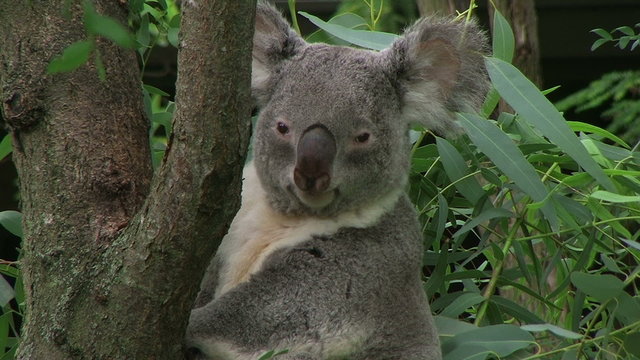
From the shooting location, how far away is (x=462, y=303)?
2564 millimetres

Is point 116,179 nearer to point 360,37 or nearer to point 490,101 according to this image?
point 360,37

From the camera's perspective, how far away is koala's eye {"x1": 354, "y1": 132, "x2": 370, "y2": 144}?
231 cm

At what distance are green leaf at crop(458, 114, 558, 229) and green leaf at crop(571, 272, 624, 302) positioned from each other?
0.20 m

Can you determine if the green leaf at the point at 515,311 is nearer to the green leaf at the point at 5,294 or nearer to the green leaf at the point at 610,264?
the green leaf at the point at 610,264

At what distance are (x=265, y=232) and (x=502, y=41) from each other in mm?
966

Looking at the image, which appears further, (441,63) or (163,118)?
(163,118)

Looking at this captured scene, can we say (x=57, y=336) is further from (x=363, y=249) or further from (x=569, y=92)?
(x=569, y=92)

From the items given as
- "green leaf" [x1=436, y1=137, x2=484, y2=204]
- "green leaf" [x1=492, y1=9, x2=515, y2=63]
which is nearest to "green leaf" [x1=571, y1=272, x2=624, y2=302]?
"green leaf" [x1=436, y1=137, x2=484, y2=204]

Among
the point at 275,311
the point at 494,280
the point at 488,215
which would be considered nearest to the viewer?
the point at 275,311

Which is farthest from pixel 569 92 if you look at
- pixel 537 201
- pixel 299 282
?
pixel 299 282

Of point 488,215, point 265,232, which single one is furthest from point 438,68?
point 265,232

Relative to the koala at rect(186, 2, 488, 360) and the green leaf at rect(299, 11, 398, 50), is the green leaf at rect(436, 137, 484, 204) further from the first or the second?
the green leaf at rect(299, 11, 398, 50)

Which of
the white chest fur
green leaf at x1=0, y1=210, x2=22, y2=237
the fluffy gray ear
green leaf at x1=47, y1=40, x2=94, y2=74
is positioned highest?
green leaf at x1=47, y1=40, x2=94, y2=74

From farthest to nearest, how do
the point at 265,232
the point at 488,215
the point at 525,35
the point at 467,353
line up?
the point at 525,35 < the point at 488,215 < the point at 265,232 < the point at 467,353
